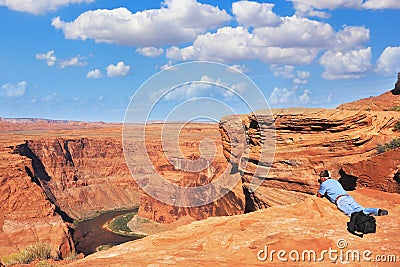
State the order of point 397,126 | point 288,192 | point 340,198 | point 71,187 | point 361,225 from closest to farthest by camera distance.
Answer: point 361,225
point 340,198
point 397,126
point 288,192
point 71,187

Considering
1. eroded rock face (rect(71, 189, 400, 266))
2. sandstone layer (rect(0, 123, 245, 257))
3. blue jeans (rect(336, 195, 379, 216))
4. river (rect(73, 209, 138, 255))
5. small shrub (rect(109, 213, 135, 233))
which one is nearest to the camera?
eroded rock face (rect(71, 189, 400, 266))

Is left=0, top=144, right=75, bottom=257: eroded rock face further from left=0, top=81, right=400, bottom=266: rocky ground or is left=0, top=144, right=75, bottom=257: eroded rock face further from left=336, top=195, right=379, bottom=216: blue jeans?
left=336, top=195, right=379, bottom=216: blue jeans

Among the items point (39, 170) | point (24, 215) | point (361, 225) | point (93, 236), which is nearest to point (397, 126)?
point (361, 225)

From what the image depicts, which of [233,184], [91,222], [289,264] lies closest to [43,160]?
[91,222]

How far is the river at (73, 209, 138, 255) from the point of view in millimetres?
49375

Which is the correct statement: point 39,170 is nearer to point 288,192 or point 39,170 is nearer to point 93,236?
point 93,236

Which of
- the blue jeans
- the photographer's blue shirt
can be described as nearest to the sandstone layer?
the photographer's blue shirt

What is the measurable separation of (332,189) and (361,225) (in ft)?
6.49

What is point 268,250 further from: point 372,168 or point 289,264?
point 372,168

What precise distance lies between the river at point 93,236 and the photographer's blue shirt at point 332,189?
4199cm

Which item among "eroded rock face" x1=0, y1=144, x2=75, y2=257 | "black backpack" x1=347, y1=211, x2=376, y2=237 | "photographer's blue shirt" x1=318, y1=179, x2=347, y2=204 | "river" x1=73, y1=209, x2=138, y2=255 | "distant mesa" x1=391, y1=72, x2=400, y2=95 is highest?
"distant mesa" x1=391, y1=72, x2=400, y2=95

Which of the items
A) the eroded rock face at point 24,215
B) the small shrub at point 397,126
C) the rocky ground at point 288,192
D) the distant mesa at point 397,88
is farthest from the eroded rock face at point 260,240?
the eroded rock face at point 24,215

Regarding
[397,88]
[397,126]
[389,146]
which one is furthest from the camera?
[397,88]

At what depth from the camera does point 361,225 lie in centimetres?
666
